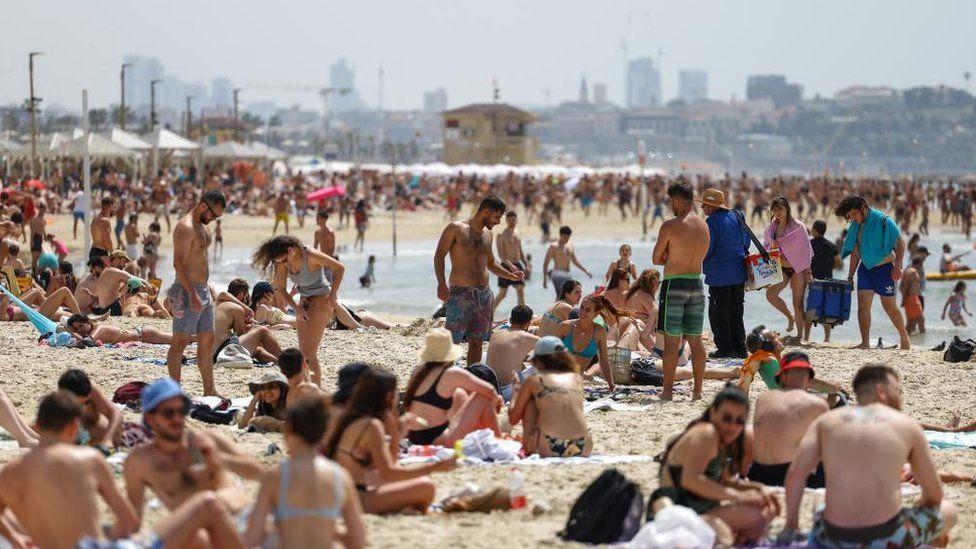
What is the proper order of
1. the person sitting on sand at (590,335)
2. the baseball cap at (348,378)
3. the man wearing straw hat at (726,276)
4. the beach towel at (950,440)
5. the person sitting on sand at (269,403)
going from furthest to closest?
the man wearing straw hat at (726,276) → the person sitting on sand at (590,335) → the beach towel at (950,440) → the person sitting on sand at (269,403) → the baseball cap at (348,378)

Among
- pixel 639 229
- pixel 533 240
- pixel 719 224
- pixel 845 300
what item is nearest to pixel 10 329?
pixel 719 224

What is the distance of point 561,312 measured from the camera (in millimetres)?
9586

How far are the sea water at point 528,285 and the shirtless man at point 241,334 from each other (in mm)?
Result: 5519

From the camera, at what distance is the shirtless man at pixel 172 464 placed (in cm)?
500

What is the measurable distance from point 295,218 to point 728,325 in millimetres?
27961

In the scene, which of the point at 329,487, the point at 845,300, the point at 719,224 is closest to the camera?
the point at 329,487

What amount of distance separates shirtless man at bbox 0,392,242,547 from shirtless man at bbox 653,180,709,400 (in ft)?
14.6

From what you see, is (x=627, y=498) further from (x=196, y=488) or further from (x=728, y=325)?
(x=728, y=325)

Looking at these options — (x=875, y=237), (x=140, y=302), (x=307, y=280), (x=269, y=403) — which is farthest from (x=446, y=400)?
(x=140, y=302)

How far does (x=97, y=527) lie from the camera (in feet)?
15.5

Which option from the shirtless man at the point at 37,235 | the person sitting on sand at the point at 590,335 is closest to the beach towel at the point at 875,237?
the person sitting on sand at the point at 590,335

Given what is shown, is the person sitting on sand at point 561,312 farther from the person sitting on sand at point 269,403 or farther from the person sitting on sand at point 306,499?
the person sitting on sand at point 306,499

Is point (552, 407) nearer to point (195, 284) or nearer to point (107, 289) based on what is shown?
point (195, 284)

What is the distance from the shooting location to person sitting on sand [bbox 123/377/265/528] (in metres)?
5.00
